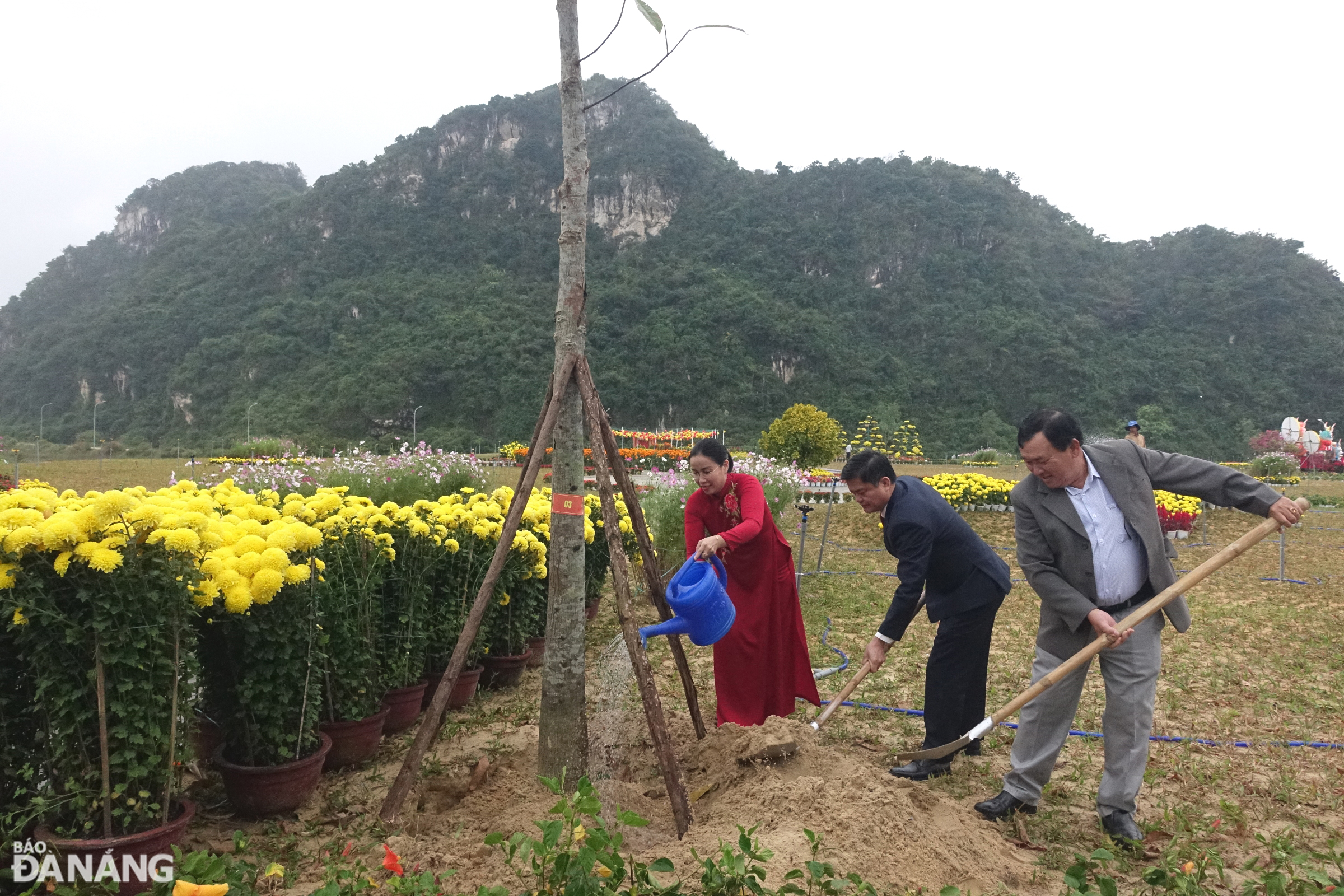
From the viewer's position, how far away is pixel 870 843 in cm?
226

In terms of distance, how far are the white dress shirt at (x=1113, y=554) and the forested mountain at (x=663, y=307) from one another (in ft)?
132

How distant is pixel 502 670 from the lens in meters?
4.41

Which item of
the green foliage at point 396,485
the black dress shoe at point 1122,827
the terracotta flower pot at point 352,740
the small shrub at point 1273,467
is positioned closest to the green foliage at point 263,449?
the green foliage at point 396,485

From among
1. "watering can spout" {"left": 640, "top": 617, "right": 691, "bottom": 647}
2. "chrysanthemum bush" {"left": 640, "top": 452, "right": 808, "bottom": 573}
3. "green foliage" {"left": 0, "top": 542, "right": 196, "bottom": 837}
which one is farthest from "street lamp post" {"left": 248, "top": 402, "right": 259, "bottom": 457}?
"watering can spout" {"left": 640, "top": 617, "right": 691, "bottom": 647}

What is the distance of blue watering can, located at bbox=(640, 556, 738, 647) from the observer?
285 centimetres

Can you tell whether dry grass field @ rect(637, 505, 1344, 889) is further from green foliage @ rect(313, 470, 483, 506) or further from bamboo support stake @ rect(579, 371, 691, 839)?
green foliage @ rect(313, 470, 483, 506)

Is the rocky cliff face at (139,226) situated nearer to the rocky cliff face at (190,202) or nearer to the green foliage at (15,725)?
the rocky cliff face at (190,202)

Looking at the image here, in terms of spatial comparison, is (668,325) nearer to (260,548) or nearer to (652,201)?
(652,201)

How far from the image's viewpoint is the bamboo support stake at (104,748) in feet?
6.67

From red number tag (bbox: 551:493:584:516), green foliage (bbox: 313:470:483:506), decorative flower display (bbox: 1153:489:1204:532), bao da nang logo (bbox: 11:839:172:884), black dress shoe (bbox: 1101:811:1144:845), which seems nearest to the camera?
bao da nang logo (bbox: 11:839:172:884)

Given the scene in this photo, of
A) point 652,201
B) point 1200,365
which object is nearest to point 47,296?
point 652,201

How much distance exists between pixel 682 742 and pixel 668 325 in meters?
52.7

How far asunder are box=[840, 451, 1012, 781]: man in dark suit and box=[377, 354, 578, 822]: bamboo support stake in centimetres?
134

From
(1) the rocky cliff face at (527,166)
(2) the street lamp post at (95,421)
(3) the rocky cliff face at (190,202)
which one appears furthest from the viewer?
(3) the rocky cliff face at (190,202)
